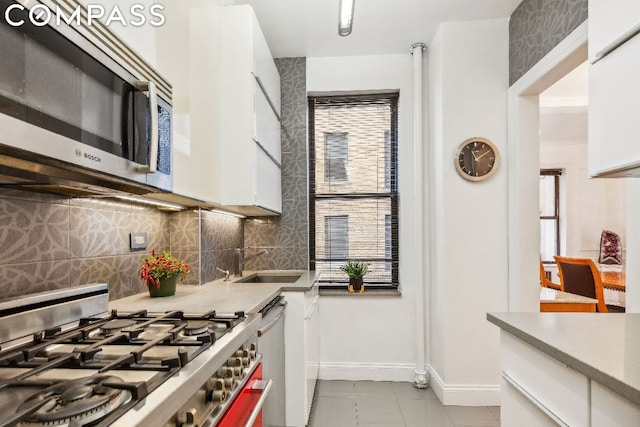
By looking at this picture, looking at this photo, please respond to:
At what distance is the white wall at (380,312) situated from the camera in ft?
11.0

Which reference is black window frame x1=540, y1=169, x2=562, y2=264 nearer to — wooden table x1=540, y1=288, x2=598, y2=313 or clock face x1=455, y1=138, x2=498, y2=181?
wooden table x1=540, y1=288, x2=598, y2=313

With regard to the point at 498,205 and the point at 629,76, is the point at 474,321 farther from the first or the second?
the point at 629,76

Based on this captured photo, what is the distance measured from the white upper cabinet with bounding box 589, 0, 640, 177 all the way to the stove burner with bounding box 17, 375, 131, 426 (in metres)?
1.52

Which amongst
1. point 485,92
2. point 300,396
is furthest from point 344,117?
point 300,396

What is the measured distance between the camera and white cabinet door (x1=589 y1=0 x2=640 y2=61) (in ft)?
4.04

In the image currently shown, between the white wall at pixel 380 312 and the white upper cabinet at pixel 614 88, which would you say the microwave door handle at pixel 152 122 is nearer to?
the white upper cabinet at pixel 614 88

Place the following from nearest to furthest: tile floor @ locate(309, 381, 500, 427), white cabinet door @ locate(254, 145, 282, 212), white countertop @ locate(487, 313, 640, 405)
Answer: white countertop @ locate(487, 313, 640, 405)
white cabinet door @ locate(254, 145, 282, 212)
tile floor @ locate(309, 381, 500, 427)

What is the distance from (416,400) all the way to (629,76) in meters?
2.51

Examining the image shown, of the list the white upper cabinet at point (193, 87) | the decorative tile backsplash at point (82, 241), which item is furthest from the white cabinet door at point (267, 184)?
the decorative tile backsplash at point (82, 241)

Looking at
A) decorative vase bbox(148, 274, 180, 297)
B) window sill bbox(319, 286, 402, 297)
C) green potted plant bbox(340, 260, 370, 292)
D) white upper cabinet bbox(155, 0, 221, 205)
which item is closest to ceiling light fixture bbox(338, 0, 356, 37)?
white upper cabinet bbox(155, 0, 221, 205)

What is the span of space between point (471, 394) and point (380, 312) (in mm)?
906

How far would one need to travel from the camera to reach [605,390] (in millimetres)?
956

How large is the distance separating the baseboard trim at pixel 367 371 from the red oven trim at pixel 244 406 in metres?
1.99

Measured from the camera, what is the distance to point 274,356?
6.63ft
